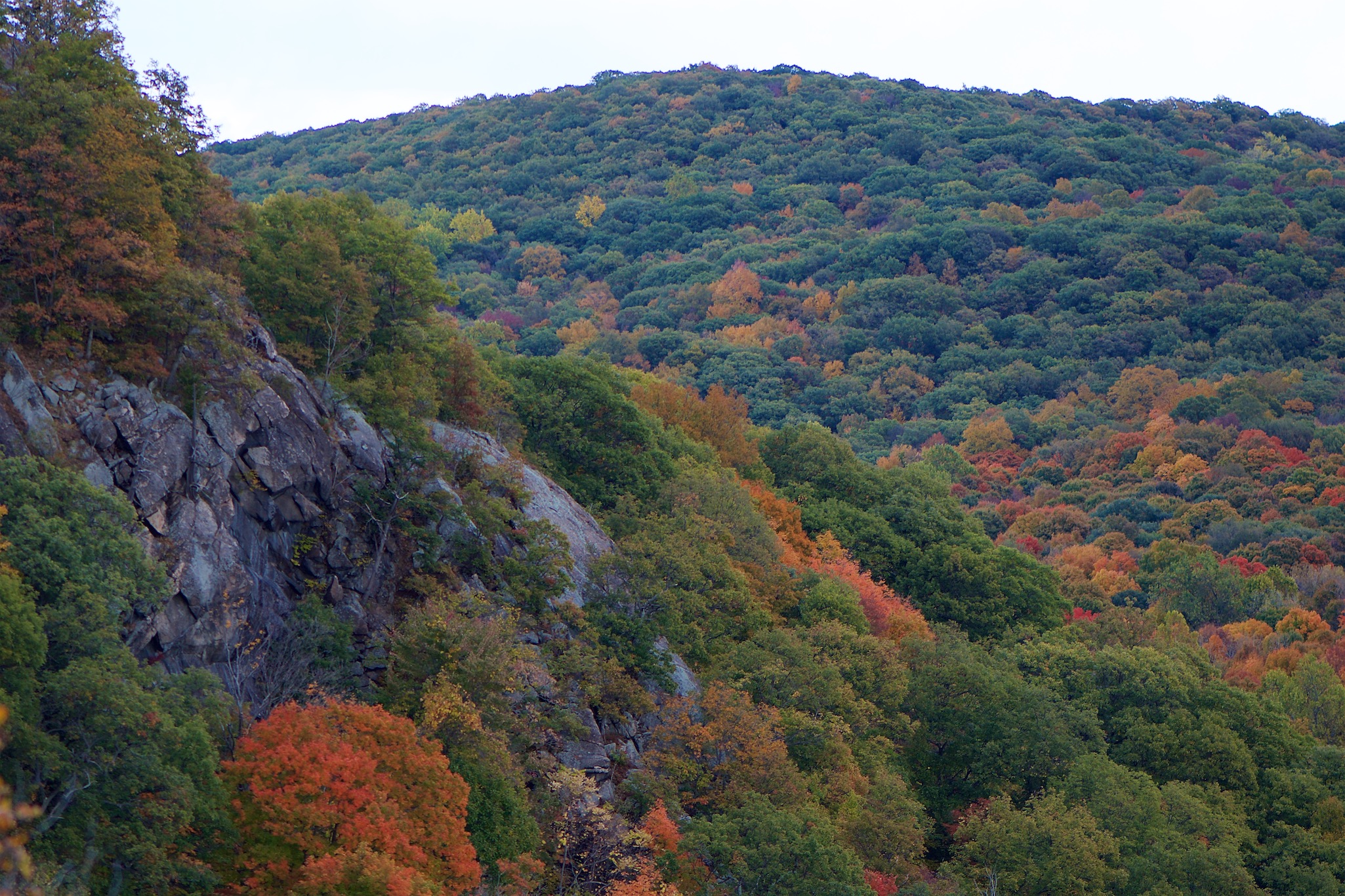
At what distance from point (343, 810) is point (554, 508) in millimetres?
18690

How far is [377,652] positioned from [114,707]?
1078cm

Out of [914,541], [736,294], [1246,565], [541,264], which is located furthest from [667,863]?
[541,264]

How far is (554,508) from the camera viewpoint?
42812 millimetres

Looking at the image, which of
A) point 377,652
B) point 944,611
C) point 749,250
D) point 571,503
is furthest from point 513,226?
point 377,652

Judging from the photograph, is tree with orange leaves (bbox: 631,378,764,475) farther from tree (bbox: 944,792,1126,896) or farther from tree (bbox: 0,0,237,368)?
tree (bbox: 0,0,237,368)

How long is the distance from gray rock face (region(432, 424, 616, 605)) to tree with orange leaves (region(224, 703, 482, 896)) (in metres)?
12.3

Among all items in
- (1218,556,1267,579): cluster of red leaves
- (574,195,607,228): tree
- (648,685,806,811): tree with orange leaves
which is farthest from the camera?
(574,195,607,228): tree

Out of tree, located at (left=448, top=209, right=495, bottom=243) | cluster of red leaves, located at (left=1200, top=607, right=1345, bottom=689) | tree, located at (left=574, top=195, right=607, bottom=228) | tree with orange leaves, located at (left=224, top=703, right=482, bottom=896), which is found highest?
tree, located at (left=574, top=195, right=607, bottom=228)

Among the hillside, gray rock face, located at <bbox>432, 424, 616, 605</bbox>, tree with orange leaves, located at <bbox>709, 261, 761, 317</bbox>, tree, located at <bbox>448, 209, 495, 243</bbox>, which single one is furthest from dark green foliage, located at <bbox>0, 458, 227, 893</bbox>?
tree, located at <bbox>448, 209, 495, 243</bbox>

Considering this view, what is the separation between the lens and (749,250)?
566 ft

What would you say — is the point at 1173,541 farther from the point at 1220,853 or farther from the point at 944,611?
the point at 1220,853

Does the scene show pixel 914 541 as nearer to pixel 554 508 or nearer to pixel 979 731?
pixel 979 731

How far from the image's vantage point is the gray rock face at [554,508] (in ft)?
132

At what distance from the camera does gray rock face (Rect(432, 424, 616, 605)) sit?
132 feet
